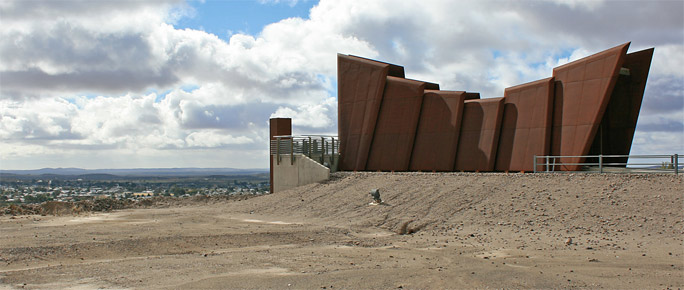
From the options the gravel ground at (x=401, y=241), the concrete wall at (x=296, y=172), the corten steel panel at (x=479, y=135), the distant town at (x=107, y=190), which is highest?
the corten steel panel at (x=479, y=135)

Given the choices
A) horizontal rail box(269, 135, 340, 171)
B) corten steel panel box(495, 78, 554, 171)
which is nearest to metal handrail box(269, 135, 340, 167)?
horizontal rail box(269, 135, 340, 171)

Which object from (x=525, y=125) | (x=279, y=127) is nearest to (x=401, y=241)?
(x=525, y=125)

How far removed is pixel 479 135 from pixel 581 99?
5.13 meters

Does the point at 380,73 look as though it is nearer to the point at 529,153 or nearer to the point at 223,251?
the point at 529,153

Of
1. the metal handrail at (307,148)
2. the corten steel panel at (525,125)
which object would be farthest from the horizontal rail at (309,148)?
the corten steel panel at (525,125)

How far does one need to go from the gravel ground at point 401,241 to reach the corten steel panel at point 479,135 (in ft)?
12.1

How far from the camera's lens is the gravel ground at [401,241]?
10.3 meters

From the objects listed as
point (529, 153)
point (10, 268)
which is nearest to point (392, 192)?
point (529, 153)

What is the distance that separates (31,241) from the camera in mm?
13883

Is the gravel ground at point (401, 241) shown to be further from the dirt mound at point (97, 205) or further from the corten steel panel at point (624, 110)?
the corten steel panel at point (624, 110)

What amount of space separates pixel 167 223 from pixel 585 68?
59.4ft

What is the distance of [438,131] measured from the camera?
2773 cm

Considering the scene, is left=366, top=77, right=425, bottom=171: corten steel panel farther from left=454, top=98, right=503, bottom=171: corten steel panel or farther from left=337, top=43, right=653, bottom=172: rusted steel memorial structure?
left=454, top=98, right=503, bottom=171: corten steel panel

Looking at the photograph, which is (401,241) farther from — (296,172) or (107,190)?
(107,190)
